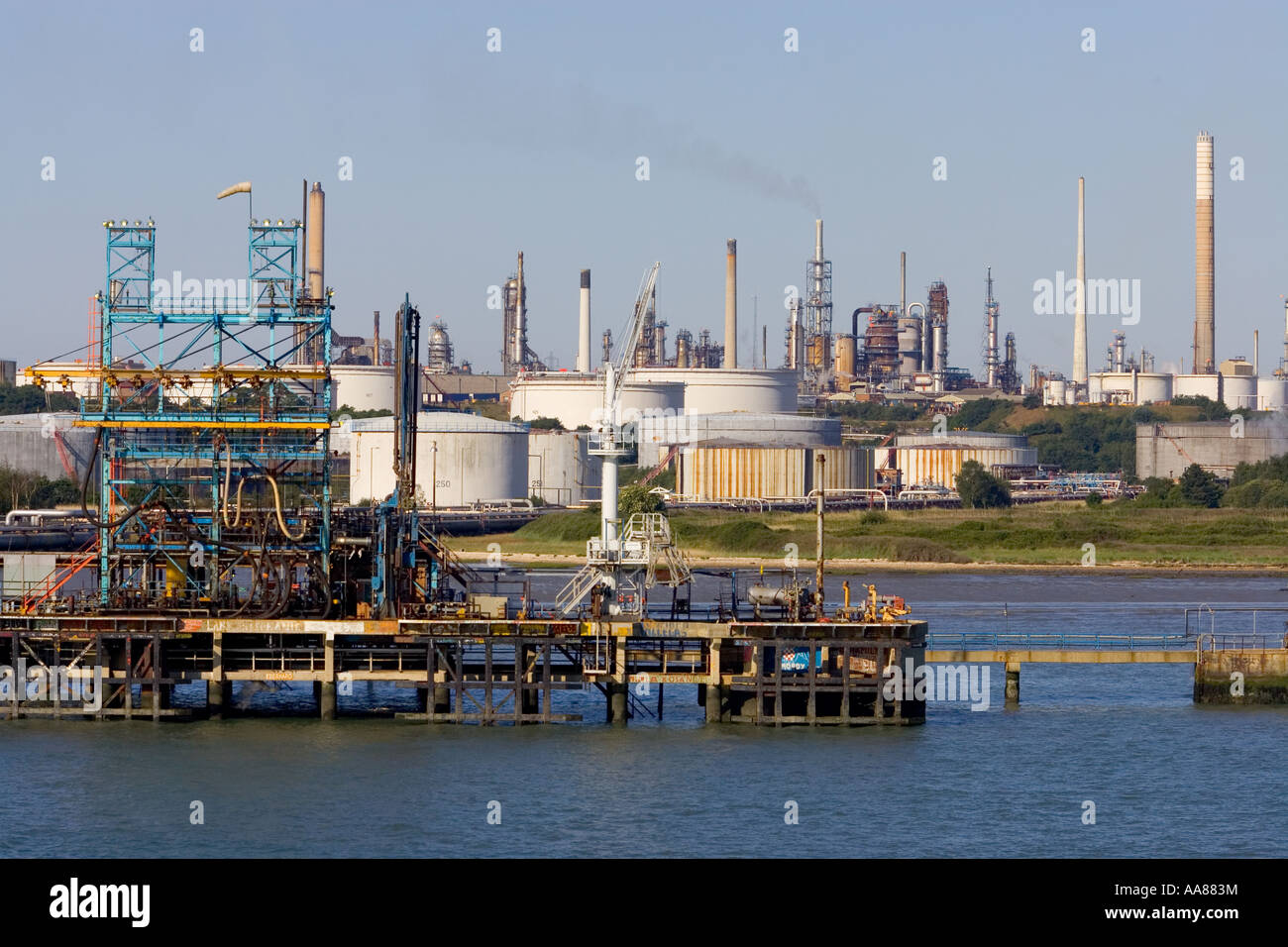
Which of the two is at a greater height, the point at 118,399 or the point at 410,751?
the point at 118,399

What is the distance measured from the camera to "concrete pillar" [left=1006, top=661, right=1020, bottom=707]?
200ft

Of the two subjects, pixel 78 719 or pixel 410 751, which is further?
pixel 78 719

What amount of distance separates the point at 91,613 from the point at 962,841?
26.3 metres

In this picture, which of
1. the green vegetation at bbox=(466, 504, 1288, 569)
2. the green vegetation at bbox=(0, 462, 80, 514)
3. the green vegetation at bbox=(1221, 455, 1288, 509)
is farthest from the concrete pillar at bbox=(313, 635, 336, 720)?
the green vegetation at bbox=(1221, 455, 1288, 509)

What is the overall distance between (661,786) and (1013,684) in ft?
55.6

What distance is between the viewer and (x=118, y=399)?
5969 centimetres

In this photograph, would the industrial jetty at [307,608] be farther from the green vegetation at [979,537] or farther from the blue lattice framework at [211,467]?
the green vegetation at [979,537]

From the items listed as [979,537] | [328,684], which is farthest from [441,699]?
[979,537]

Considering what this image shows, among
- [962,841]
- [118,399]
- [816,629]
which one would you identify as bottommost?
[962,841]

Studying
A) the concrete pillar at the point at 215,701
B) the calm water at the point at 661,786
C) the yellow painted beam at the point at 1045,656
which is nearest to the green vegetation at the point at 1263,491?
the yellow painted beam at the point at 1045,656

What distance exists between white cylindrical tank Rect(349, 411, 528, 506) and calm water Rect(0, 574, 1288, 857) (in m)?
117
